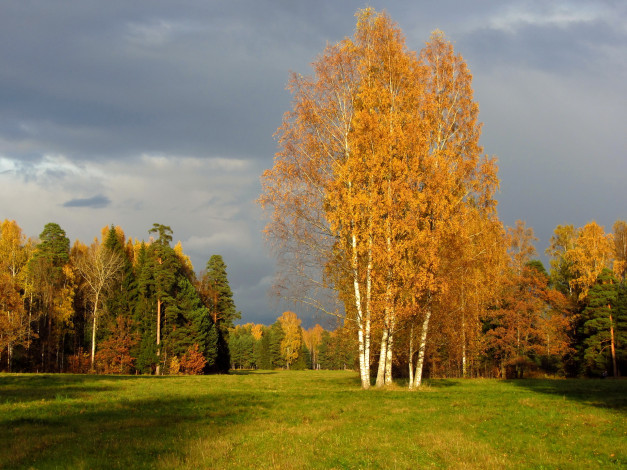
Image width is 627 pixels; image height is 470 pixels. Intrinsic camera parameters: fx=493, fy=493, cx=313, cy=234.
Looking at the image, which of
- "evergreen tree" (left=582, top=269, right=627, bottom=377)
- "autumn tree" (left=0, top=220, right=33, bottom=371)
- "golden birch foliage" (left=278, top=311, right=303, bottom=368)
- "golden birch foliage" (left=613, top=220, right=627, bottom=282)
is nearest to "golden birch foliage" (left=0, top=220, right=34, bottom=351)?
"autumn tree" (left=0, top=220, right=33, bottom=371)

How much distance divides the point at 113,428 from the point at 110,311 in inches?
2403

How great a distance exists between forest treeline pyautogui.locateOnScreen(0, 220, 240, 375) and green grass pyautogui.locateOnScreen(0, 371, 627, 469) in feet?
152

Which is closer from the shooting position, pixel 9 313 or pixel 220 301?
pixel 9 313

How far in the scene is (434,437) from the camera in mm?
14000

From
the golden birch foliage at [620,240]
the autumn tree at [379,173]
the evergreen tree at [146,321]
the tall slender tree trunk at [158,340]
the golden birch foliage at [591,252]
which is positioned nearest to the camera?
the autumn tree at [379,173]

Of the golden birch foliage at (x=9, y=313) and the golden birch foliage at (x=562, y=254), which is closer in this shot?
the golden birch foliage at (x=9, y=313)

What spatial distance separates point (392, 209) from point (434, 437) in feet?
47.5

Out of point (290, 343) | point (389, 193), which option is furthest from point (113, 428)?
point (290, 343)

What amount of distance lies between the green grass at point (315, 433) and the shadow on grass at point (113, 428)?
4cm

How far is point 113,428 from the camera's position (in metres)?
15.2

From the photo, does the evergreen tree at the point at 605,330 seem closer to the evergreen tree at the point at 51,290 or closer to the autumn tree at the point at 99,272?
the autumn tree at the point at 99,272

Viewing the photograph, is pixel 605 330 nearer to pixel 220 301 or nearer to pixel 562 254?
pixel 562 254

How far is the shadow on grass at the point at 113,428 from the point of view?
11.3 m

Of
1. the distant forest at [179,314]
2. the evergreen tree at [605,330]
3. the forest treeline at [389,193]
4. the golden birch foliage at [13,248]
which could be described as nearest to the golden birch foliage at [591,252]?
the distant forest at [179,314]
